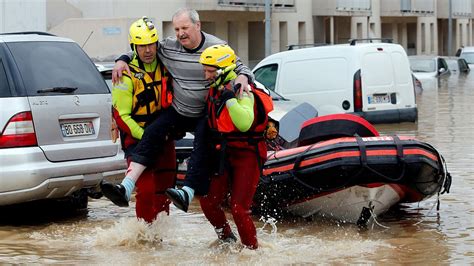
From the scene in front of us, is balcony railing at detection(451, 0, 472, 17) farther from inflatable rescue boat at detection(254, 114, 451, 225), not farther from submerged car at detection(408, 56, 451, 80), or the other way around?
inflatable rescue boat at detection(254, 114, 451, 225)

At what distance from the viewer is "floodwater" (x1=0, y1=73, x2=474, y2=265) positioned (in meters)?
8.93

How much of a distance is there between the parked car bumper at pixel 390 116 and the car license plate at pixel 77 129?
9628 mm

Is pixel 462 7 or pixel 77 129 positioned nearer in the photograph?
pixel 77 129

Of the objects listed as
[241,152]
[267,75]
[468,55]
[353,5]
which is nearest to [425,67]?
[468,55]

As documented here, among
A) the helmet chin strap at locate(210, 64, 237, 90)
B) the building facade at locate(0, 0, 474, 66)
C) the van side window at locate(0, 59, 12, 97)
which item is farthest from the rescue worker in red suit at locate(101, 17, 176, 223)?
the building facade at locate(0, 0, 474, 66)

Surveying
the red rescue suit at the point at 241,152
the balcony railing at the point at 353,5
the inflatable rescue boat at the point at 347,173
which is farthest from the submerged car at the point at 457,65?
the red rescue suit at the point at 241,152

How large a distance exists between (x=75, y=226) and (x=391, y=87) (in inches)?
423

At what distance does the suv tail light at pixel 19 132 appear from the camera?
9.84 metres

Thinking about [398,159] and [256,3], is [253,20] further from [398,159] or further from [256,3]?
[398,159]

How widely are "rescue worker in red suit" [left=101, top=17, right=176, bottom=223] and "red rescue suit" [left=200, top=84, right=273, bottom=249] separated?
570 millimetres

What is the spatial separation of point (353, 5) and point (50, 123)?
4375 cm

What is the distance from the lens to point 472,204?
1192cm

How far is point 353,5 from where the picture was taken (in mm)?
52812

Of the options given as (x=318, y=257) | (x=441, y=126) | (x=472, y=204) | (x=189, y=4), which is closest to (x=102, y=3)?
(x=189, y=4)
